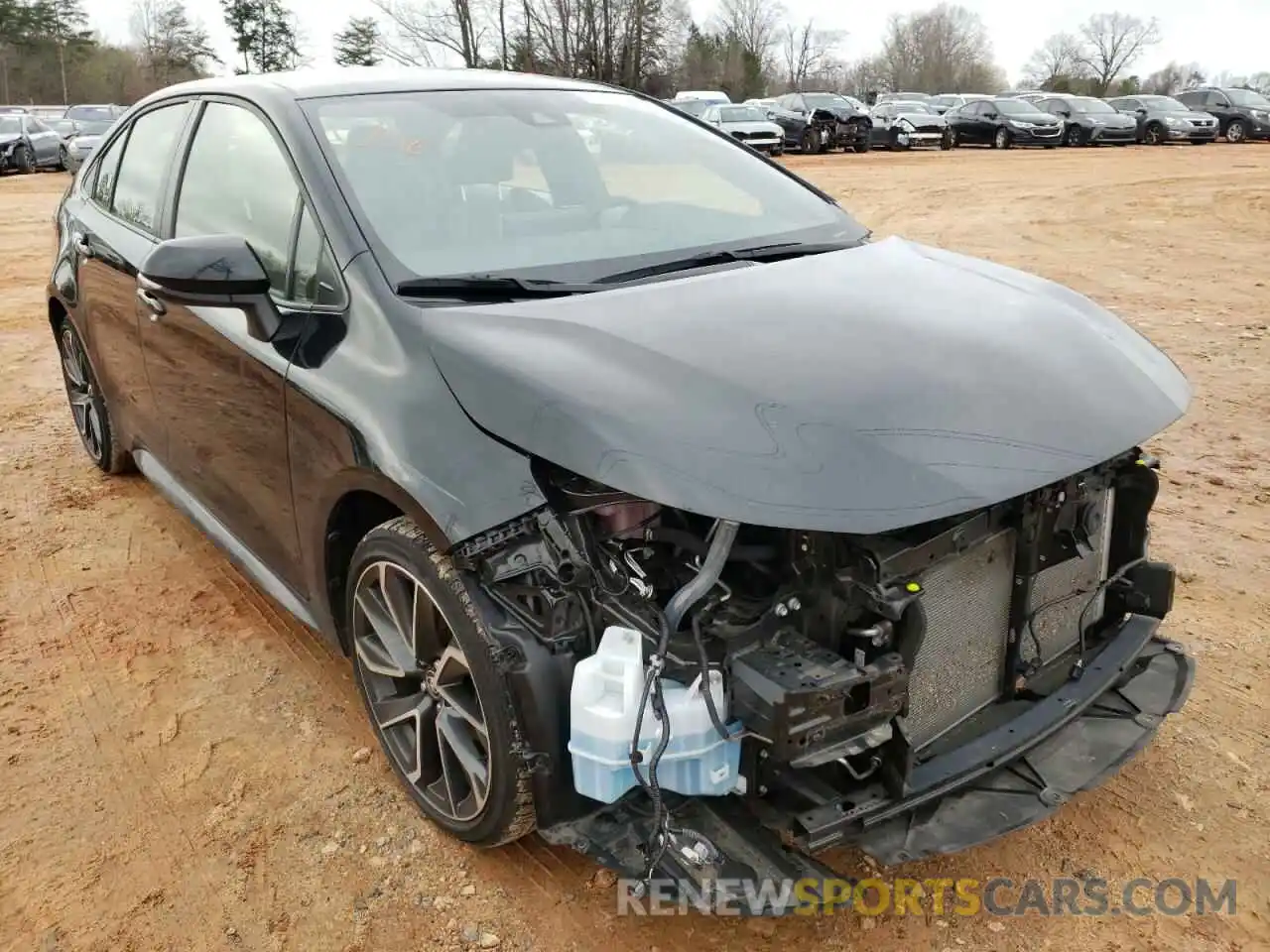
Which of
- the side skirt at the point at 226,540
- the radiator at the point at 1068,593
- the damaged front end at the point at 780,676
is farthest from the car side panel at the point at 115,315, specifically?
the radiator at the point at 1068,593

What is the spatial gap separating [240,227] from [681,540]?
70.9 inches

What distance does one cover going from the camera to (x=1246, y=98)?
2991 centimetres

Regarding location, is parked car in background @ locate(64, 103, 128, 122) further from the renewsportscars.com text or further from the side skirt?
the renewsportscars.com text

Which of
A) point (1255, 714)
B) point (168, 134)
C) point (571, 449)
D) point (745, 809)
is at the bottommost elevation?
point (1255, 714)

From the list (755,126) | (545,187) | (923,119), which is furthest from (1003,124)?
(545,187)

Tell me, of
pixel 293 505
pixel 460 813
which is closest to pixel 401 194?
pixel 293 505

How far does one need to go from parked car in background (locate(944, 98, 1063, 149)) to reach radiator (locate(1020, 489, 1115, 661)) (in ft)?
89.9

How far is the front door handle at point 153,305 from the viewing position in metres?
3.51

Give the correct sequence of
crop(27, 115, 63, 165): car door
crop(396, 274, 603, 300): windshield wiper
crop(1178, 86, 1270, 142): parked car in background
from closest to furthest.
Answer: crop(396, 274, 603, 300): windshield wiper < crop(27, 115, 63, 165): car door < crop(1178, 86, 1270, 142): parked car in background

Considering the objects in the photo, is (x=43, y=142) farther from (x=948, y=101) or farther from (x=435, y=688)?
(x=948, y=101)

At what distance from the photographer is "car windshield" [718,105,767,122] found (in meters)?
24.6

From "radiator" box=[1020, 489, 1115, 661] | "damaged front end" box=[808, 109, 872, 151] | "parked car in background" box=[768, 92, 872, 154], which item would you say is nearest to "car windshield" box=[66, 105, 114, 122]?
"parked car in background" box=[768, 92, 872, 154]

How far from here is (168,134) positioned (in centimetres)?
381

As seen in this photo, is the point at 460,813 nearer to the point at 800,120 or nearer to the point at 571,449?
the point at 571,449
